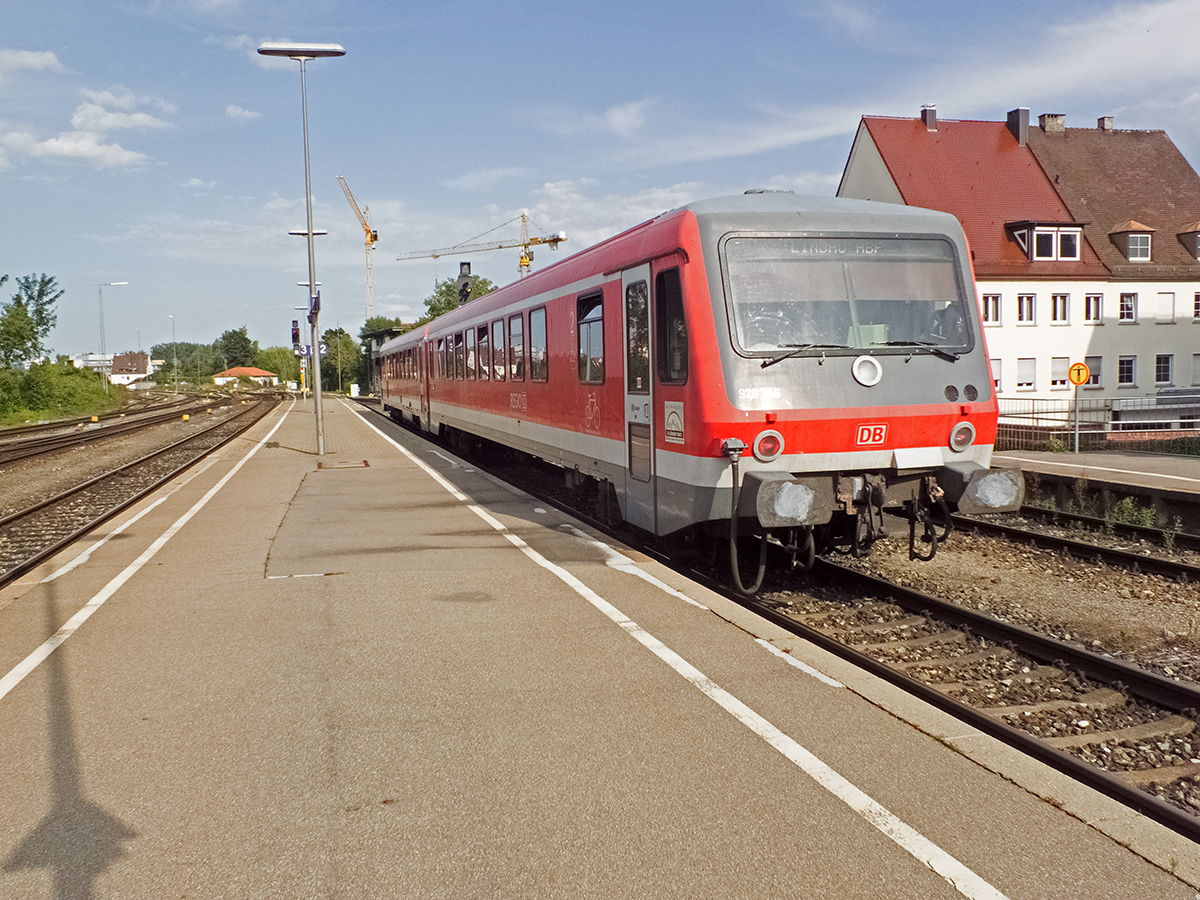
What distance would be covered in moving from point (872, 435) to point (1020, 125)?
41.1m

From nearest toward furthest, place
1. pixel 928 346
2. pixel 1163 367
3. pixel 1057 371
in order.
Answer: pixel 928 346
pixel 1057 371
pixel 1163 367

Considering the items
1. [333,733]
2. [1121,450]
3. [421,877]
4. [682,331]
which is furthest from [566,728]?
[1121,450]

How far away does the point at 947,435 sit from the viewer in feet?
24.2

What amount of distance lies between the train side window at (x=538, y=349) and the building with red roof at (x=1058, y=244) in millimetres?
28831

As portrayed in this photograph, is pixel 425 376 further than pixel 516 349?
Yes

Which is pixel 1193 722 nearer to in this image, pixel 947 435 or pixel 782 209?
pixel 947 435

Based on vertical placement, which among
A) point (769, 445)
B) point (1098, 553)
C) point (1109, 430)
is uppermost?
point (769, 445)

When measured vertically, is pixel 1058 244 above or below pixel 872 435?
above

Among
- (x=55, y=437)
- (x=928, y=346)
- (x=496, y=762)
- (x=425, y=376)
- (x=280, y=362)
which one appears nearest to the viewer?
(x=496, y=762)

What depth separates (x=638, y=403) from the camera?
856cm

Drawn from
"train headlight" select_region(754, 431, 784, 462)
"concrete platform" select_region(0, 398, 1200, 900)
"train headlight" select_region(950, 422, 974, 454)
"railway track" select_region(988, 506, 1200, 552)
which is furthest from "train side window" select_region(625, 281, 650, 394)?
"railway track" select_region(988, 506, 1200, 552)

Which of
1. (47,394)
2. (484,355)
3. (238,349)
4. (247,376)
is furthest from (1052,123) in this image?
(238,349)

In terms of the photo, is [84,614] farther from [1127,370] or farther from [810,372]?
[1127,370]

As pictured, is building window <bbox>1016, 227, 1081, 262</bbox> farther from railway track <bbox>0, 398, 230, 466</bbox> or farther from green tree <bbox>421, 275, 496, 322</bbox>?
green tree <bbox>421, 275, 496, 322</bbox>
